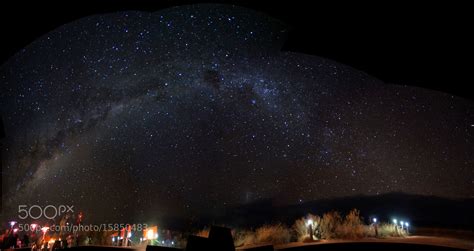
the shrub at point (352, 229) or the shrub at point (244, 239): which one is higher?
the shrub at point (352, 229)

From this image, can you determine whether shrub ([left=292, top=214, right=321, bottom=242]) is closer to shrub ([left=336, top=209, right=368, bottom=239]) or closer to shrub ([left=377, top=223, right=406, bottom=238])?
shrub ([left=336, top=209, right=368, bottom=239])

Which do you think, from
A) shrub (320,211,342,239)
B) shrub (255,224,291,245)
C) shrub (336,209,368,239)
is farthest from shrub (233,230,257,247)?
shrub (336,209,368,239)

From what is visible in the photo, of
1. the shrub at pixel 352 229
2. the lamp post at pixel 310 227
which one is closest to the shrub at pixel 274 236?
the lamp post at pixel 310 227

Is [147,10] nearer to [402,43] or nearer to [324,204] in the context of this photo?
[402,43]

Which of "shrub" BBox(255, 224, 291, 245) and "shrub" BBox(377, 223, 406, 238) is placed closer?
"shrub" BBox(255, 224, 291, 245)

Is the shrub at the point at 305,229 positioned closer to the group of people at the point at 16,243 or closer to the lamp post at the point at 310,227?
the lamp post at the point at 310,227

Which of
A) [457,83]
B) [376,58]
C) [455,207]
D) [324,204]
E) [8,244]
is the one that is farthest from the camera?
[324,204]

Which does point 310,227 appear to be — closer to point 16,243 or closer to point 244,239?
point 244,239

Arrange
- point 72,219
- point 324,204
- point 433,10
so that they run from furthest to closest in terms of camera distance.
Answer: point 324,204 < point 72,219 < point 433,10

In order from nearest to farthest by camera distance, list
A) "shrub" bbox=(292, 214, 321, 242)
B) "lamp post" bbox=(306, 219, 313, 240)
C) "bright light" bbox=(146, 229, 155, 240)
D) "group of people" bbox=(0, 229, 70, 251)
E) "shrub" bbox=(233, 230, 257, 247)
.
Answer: "group of people" bbox=(0, 229, 70, 251), "lamp post" bbox=(306, 219, 313, 240), "shrub" bbox=(292, 214, 321, 242), "shrub" bbox=(233, 230, 257, 247), "bright light" bbox=(146, 229, 155, 240)

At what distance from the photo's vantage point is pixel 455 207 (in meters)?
16.8

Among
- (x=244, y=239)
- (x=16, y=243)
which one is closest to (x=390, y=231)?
(x=244, y=239)

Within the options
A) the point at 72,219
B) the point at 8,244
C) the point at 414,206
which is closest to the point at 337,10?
the point at 8,244

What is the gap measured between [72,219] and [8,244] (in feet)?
29.7
